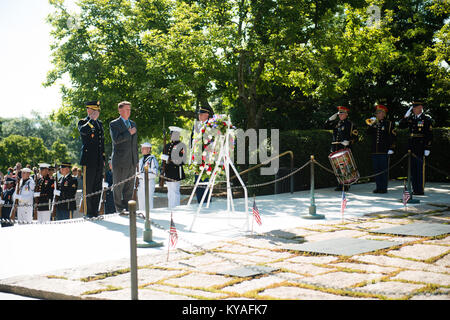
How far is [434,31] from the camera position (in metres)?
24.0

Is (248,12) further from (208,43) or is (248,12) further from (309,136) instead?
(309,136)

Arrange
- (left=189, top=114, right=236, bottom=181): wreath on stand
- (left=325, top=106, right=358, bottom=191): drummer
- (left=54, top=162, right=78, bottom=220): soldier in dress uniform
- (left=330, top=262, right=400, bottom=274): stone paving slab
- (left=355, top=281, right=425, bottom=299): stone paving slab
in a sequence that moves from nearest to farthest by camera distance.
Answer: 1. (left=355, top=281, right=425, bottom=299): stone paving slab
2. (left=330, top=262, right=400, bottom=274): stone paving slab
3. (left=189, top=114, right=236, bottom=181): wreath on stand
4. (left=54, top=162, right=78, bottom=220): soldier in dress uniform
5. (left=325, top=106, right=358, bottom=191): drummer

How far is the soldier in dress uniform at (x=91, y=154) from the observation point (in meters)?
9.48

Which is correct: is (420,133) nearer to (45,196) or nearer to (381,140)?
(381,140)

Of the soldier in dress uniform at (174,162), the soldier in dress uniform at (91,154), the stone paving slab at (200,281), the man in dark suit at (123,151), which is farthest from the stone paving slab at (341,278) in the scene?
the soldier in dress uniform at (174,162)

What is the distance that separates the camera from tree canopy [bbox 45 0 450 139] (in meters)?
16.0

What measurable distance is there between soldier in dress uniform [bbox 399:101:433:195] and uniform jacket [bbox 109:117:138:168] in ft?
23.2

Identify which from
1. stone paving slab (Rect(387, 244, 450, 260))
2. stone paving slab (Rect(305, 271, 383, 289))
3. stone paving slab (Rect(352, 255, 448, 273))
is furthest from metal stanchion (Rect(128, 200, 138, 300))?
stone paving slab (Rect(387, 244, 450, 260))

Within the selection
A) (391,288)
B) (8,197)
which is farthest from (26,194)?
(391,288)

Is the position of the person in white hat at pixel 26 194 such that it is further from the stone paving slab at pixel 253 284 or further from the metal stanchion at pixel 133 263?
the metal stanchion at pixel 133 263

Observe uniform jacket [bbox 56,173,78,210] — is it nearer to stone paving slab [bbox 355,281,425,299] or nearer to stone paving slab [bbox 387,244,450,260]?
stone paving slab [bbox 387,244,450,260]

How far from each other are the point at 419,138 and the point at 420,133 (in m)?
0.14

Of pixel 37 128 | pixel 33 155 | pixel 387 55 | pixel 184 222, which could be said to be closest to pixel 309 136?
pixel 387 55
